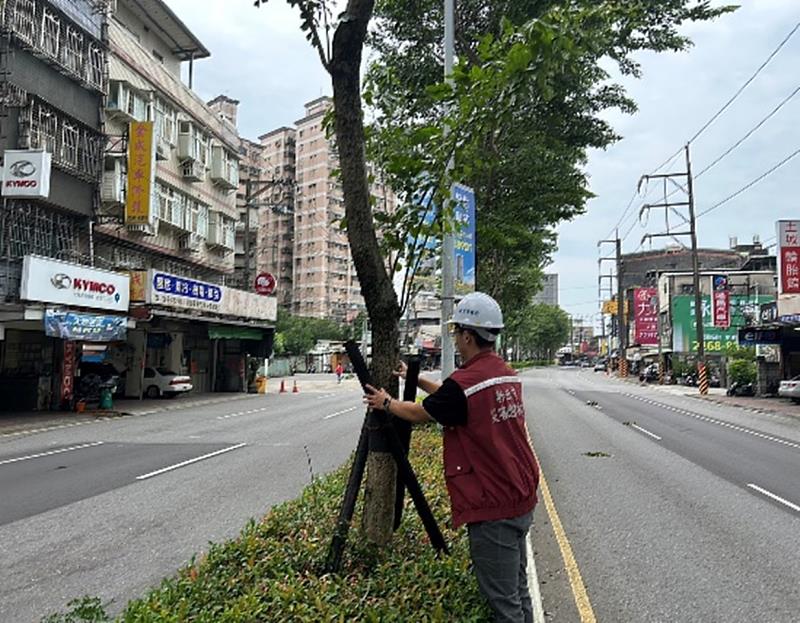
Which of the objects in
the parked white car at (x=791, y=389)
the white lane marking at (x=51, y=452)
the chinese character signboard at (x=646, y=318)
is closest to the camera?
the white lane marking at (x=51, y=452)

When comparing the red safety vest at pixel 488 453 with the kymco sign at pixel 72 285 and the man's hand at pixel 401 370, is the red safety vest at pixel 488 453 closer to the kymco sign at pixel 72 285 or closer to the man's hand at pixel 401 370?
the man's hand at pixel 401 370

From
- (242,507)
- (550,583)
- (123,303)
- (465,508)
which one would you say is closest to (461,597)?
(465,508)

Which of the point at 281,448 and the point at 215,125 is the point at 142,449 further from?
the point at 215,125

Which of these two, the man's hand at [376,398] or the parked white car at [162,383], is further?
the parked white car at [162,383]

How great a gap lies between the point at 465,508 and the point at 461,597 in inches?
26.1

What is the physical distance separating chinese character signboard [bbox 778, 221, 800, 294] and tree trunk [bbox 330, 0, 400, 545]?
24770 mm

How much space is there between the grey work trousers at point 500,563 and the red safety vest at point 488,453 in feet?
0.19

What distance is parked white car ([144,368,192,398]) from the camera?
29719 millimetres

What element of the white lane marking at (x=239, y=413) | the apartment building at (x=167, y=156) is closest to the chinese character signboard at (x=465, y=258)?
the white lane marking at (x=239, y=413)

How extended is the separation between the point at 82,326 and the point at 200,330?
14.2 meters

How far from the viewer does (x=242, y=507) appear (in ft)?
28.4

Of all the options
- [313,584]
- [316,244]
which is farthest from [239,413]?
[316,244]

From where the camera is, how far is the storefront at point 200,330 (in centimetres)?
2431

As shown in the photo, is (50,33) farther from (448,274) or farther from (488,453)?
(488,453)
